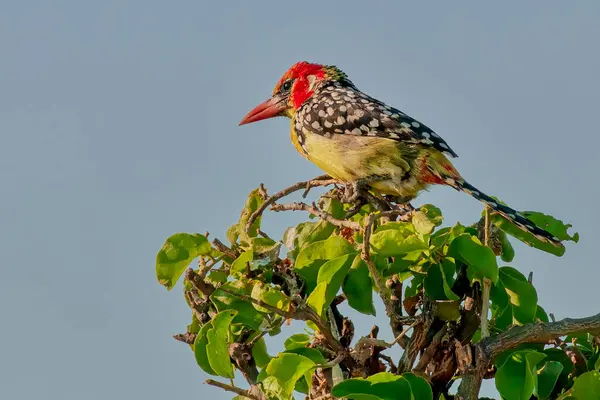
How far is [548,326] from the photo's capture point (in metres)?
2.29

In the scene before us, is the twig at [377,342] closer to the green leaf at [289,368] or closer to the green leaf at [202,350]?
the green leaf at [289,368]

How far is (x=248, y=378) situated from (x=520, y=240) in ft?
2.96

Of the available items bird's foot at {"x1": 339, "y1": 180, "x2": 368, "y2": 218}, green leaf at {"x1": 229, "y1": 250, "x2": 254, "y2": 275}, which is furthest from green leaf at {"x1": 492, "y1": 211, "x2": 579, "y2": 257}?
green leaf at {"x1": 229, "y1": 250, "x2": 254, "y2": 275}

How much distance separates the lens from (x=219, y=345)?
2262mm

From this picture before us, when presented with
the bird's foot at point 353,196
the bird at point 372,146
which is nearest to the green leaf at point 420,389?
the bird's foot at point 353,196

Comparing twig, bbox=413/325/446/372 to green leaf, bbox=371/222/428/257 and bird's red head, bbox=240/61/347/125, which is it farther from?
→ bird's red head, bbox=240/61/347/125

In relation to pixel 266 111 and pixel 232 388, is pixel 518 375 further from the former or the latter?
pixel 266 111

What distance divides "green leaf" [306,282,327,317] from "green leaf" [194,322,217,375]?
0.90ft

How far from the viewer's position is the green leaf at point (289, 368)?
7.03ft

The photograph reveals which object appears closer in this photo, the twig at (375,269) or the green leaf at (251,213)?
the twig at (375,269)

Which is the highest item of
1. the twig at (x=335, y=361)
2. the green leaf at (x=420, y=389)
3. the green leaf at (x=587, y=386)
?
the twig at (x=335, y=361)

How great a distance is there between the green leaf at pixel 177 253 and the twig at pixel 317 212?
321 mm

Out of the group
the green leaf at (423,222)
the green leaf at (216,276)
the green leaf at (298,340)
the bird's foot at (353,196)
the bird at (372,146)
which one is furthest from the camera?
the bird at (372,146)

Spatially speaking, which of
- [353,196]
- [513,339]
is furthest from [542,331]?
[353,196]
